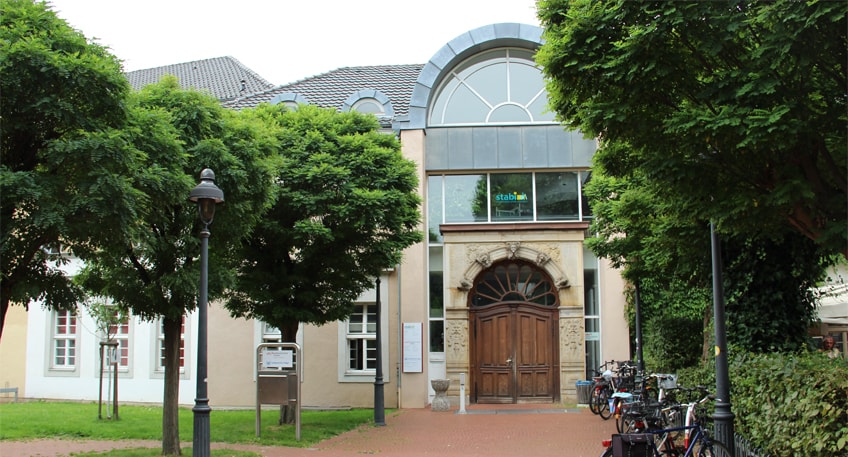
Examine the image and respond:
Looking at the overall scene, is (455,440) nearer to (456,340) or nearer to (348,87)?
(456,340)

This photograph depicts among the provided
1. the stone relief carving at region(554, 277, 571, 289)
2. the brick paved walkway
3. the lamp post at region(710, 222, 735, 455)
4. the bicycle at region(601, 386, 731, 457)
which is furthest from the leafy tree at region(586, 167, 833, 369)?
the stone relief carving at region(554, 277, 571, 289)

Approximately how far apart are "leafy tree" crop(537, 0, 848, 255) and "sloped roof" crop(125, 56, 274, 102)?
18903 millimetres

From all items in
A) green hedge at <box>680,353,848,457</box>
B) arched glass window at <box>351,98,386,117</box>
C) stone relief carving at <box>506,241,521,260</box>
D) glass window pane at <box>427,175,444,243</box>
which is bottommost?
green hedge at <box>680,353,848,457</box>

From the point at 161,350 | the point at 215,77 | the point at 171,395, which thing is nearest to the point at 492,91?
the point at 161,350

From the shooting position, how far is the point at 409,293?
68.0 ft

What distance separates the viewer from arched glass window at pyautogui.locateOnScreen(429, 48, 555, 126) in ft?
70.6

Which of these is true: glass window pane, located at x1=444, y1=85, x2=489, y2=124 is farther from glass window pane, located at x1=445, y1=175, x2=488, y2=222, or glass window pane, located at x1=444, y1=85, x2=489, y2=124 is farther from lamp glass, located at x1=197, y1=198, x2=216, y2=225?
lamp glass, located at x1=197, y1=198, x2=216, y2=225

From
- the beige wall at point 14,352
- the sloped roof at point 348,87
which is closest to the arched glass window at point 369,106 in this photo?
the sloped roof at point 348,87

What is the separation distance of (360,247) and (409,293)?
496 centimetres

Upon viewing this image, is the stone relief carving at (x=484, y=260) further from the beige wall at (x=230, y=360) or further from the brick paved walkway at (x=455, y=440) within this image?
the beige wall at (x=230, y=360)

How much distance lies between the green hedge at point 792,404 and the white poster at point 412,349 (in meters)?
11.0

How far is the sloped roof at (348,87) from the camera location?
23.1m

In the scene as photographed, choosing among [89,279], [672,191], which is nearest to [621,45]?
[672,191]

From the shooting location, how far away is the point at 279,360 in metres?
14.2
